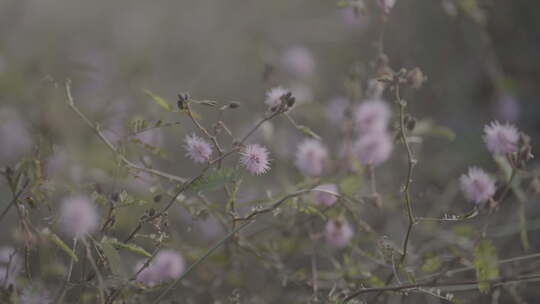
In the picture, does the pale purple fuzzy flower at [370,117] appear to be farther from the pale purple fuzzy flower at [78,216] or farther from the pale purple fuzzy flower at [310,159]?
the pale purple fuzzy flower at [78,216]

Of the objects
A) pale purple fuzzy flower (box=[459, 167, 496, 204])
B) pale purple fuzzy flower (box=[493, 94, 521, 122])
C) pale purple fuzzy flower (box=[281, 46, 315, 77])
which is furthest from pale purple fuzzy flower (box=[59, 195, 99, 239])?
pale purple fuzzy flower (box=[493, 94, 521, 122])

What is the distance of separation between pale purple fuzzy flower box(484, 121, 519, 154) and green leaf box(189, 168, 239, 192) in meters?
0.51

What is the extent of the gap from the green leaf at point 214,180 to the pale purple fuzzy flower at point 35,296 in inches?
11.1

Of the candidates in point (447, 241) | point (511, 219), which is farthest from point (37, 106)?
point (511, 219)

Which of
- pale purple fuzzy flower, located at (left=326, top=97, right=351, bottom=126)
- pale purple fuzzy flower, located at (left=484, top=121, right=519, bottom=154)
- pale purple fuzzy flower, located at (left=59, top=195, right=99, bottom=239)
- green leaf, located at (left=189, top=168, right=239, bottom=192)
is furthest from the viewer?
pale purple fuzzy flower, located at (left=326, top=97, right=351, bottom=126)

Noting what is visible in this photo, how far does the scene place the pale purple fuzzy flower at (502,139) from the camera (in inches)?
41.5

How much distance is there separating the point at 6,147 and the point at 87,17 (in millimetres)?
1068

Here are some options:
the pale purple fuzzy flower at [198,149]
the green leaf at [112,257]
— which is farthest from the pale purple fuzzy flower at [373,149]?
the green leaf at [112,257]

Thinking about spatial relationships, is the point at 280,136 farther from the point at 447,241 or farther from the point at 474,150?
the point at 474,150

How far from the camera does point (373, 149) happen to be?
53.4 inches

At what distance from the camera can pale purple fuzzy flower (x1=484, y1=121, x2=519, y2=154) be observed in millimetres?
1054

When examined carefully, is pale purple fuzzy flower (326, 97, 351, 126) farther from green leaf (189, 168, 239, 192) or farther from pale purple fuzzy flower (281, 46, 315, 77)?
green leaf (189, 168, 239, 192)

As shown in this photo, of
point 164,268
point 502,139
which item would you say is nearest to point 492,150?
point 502,139

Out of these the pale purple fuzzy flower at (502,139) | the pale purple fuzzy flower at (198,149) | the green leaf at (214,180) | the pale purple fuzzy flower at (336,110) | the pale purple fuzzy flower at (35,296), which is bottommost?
the pale purple fuzzy flower at (35,296)
